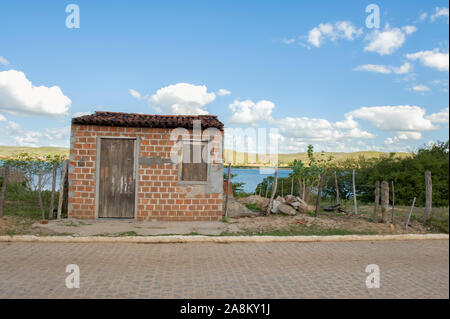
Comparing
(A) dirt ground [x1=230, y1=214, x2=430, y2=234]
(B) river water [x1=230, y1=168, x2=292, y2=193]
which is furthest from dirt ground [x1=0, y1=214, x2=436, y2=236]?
(B) river water [x1=230, y1=168, x2=292, y2=193]

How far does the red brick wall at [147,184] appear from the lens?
10.2 metres

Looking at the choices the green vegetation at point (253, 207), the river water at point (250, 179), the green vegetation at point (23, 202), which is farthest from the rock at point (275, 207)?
the river water at point (250, 179)

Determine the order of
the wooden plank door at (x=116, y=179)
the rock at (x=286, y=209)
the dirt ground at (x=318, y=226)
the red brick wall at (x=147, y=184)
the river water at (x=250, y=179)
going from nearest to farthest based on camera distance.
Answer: the dirt ground at (x=318, y=226)
the red brick wall at (x=147, y=184)
the wooden plank door at (x=116, y=179)
the rock at (x=286, y=209)
the river water at (x=250, y=179)

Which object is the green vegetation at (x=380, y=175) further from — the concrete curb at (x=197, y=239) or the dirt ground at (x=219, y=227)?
the concrete curb at (x=197, y=239)

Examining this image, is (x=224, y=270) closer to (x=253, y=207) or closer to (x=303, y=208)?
(x=303, y=208)

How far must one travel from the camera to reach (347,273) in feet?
19.4

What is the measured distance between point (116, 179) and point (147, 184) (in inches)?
38.8

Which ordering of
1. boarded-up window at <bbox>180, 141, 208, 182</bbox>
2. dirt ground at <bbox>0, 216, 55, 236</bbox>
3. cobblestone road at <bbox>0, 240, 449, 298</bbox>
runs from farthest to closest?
boarded-up window at <bbox>180, 141, 208, 182</bbox>, dirt ground at <bbox>0, 216, 55, 236</bbox>, cobblestone road at <bbox>0, 240, 449, 298</bbox>

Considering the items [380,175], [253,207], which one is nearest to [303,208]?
[253,207]

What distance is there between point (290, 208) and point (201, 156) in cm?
392

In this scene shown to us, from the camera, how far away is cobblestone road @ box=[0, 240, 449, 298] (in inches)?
192

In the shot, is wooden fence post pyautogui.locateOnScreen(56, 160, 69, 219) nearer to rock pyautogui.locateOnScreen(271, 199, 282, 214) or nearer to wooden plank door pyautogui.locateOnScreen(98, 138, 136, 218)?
wooden plank door pyautogui.locateOnScreen(98, 138, 136, 218)

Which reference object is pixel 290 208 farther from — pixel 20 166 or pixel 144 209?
pixel 20 166

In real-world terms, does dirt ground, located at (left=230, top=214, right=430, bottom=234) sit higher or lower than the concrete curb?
higher
